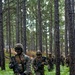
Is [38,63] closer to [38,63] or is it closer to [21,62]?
[38,63]

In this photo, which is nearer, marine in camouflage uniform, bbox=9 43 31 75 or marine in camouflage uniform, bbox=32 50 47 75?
marine in camouflage uniform, bbox=9 43 31 75

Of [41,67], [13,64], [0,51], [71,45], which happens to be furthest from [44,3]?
[13,64]

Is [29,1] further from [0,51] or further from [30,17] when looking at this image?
[0,51]

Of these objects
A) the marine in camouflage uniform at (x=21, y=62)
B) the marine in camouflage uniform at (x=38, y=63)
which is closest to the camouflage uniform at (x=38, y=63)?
the marine in camouflage uniform at (x=38, y=63)

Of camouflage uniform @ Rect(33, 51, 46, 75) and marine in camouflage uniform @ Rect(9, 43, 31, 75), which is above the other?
marine in camouflage uniform @ Rect(9, 43, 31, 75)

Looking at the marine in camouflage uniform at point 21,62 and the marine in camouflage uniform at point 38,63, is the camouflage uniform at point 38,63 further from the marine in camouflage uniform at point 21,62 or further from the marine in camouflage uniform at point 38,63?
the marine in camouflage uniform at point 21,62

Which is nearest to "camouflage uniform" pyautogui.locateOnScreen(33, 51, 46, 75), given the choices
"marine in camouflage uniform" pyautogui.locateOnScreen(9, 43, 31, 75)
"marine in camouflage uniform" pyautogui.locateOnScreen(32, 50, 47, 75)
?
"marine in camouflage uniform" pyautogui.locateOnScreen(32, 50, 47, 75)

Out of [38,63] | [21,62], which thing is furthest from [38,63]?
[21,62]

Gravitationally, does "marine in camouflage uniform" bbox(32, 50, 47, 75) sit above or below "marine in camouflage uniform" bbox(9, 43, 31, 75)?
below

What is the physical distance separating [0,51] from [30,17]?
23114mm

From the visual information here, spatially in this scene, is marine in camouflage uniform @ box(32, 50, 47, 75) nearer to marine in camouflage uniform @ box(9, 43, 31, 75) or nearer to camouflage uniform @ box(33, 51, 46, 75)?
camouflage uniform @ box(33, 51, 46, 75)

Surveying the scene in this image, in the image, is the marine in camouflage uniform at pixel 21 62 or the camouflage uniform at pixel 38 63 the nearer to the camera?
the marine in camouflage uniform at pixel 21 62

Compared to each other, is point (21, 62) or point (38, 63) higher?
point (21, 62)

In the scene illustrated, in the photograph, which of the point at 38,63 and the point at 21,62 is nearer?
the point at 21,62
